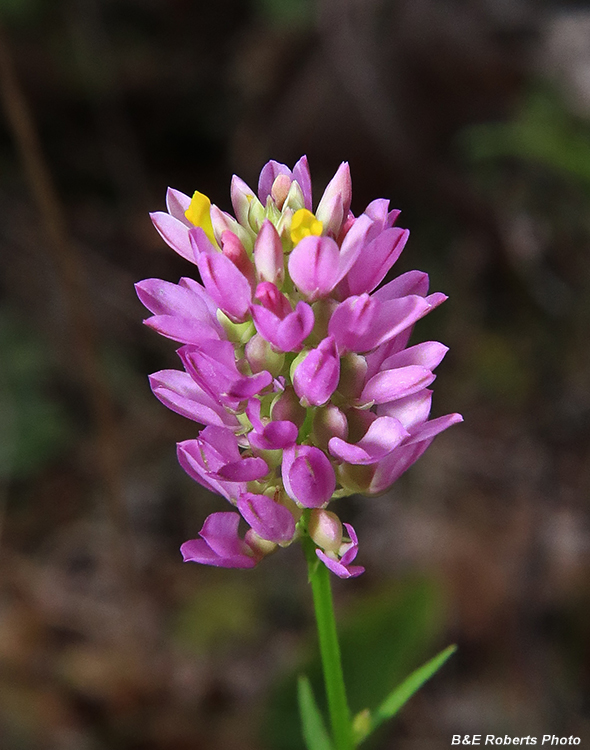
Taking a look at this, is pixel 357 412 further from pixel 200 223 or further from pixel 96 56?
pixel 96 56

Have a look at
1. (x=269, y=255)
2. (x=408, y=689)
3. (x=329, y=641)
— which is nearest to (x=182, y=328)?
(x=269, y=255)

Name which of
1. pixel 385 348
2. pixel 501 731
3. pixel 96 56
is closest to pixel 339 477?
pixel 385 348

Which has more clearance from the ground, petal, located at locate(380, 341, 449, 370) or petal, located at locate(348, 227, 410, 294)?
petal, located at locate(348, 227, 410, 294)

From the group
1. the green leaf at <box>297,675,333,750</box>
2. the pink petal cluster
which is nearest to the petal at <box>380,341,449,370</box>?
the pink petal cluster

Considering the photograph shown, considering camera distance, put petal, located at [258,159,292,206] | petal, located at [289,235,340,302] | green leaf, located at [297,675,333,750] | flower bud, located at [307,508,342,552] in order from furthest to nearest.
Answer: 1. green leaf, located at [297,675,333,750]
2. petal, located at [258,159,292,206]
3. flower bud, located at [307,508,342,552]
4. petal, located at [289,235,340,302]

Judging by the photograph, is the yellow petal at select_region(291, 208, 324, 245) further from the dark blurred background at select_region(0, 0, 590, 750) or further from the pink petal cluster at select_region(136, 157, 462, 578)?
the dark blurred background at select_region(0, 0, 590, 750)

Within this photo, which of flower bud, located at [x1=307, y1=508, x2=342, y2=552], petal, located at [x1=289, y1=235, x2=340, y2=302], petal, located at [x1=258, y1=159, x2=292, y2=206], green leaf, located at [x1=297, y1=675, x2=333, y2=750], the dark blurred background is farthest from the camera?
the dark blurred background
